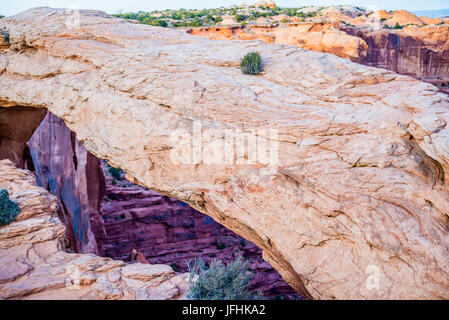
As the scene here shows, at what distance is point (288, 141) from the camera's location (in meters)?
6.70

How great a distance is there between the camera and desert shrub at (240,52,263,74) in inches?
307

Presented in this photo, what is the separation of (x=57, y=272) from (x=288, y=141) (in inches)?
207

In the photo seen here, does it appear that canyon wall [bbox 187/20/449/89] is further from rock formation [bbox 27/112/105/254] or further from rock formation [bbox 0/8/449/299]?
rock formation [bbox 0/8/449/299]

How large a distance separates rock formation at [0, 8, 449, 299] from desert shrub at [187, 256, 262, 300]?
0.89 metres

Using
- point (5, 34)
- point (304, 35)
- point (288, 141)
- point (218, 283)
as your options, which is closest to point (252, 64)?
point (288, 141)

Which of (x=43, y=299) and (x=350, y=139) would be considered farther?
(x=350, y=139)

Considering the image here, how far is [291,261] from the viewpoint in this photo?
6266 millimetres

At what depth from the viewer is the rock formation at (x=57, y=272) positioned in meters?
5.96

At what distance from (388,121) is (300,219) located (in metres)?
2.45

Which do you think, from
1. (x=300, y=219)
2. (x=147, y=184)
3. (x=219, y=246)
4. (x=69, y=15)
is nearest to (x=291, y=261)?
(x=300, y=219)

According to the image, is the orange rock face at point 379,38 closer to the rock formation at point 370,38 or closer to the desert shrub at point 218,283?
the rock formation at point 370,38

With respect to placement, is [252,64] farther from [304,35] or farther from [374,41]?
[374,41]

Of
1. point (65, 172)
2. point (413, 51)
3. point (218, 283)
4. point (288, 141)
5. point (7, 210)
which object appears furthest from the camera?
point (413, 51)
